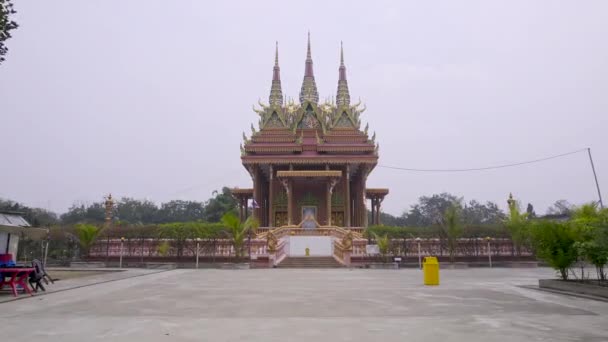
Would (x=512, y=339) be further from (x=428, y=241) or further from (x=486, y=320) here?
(x=428, y=241)

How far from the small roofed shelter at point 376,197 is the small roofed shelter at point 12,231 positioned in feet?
98.2

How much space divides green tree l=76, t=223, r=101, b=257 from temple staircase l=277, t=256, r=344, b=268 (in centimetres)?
1031

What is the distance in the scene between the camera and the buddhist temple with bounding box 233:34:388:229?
3419cm

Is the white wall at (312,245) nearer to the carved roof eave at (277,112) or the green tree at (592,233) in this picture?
the green tree at (592,233)

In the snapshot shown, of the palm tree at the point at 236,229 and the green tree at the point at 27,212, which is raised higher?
the green tree at the point at 27,212

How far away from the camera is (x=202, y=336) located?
16.6 feet

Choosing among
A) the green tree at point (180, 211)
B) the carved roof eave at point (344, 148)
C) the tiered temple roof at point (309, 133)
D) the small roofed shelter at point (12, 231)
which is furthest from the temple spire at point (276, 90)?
the green tree at point (180, 211)

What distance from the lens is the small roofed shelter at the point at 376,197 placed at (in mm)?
39312

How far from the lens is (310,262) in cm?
2281

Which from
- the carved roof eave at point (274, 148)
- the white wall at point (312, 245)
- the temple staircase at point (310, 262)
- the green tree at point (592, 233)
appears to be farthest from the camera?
the carved roof eave at point (274, 148)

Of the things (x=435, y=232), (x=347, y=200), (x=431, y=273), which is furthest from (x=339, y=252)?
(x=431, y=273)

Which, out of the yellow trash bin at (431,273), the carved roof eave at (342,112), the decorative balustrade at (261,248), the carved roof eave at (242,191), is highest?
the carved roof eave at (342,112)

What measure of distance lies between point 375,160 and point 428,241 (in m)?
11.3

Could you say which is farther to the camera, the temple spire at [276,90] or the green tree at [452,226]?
the temple spire at [276,90]
